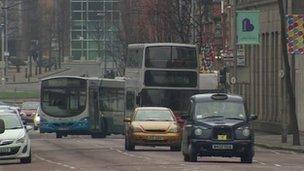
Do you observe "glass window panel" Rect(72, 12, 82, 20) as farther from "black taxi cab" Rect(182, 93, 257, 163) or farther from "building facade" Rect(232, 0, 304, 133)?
"black taxi cab" Rect(182, 93, 257, 163)

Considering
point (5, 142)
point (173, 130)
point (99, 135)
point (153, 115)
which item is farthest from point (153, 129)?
point (99, 135)

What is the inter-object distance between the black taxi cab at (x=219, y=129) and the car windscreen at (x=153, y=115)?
7785 millimetres

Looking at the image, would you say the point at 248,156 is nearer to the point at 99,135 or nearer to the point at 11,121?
the point at 11,121

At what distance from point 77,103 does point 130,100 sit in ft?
21.2

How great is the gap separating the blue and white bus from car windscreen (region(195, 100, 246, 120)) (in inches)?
994

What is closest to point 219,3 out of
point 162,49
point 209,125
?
point 162,49

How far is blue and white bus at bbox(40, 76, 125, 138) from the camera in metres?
56.3

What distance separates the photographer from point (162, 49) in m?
48.6

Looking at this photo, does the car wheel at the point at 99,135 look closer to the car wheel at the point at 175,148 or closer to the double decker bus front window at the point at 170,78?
the double decker bus front window at the point at 170,78

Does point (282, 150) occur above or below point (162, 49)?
below

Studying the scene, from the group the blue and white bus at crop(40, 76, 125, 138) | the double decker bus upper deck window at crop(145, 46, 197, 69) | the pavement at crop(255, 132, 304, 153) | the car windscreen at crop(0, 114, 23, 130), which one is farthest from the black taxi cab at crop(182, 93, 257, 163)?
the blue and white bus at crop(40, 76, 125, 138)

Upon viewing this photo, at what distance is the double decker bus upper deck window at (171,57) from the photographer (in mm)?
47688

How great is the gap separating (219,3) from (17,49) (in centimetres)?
5486

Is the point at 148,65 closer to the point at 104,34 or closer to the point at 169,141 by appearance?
the point at 169,141
